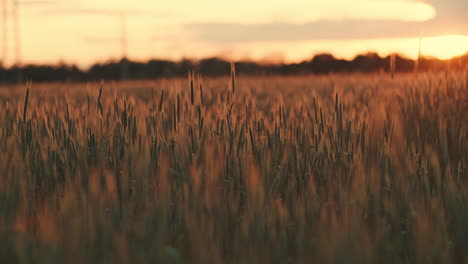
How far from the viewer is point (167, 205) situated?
4.18 ft

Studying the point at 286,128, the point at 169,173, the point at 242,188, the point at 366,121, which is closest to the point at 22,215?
the point at 169,173

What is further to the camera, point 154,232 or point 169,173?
point 169,173

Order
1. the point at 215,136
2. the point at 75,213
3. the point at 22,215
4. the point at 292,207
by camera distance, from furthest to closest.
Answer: the point at 215,136 < the point at 292,207 < the point at 22,215 < the point at 75,213

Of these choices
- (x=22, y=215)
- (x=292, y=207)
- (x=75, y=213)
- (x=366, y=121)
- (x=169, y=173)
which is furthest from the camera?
(x=366, y=121)

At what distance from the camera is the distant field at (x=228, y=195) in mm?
1075

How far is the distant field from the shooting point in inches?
42.3

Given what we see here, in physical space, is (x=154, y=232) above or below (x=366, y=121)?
below

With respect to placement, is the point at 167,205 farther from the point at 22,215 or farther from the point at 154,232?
the point at 22,215

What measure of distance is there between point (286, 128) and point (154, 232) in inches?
38.3

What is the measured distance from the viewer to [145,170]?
4.76 ft

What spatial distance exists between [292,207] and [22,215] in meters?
0.64

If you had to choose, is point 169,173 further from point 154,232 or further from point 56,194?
point 154,232

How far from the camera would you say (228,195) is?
5.00 feet

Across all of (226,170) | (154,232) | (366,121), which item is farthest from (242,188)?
(366,121)
